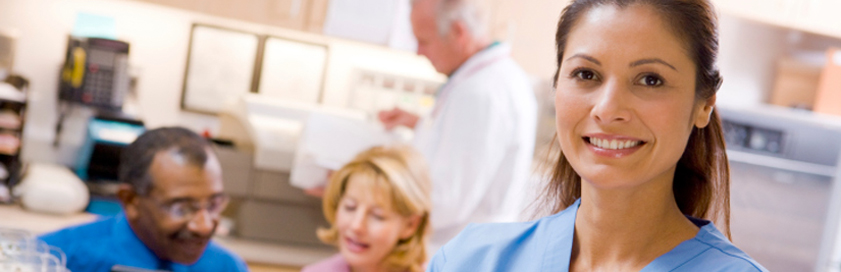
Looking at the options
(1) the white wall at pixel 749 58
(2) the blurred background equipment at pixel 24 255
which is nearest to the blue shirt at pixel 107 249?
(2) the blurred background equipment at pixel 24 255

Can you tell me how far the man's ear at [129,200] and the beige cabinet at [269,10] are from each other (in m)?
1.15

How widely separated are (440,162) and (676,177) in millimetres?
962

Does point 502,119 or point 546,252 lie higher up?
point 502,119

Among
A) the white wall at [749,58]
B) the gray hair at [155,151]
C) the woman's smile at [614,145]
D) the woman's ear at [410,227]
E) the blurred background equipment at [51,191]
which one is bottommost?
the blurred background equipment at [51,191]

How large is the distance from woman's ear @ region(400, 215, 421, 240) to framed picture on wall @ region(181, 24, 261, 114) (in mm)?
1123

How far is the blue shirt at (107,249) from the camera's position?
1.42m

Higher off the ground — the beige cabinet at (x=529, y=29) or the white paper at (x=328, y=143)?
the beige cabinet at (x=529, y=29)

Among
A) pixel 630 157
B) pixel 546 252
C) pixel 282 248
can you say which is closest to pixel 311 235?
pixel 282 248

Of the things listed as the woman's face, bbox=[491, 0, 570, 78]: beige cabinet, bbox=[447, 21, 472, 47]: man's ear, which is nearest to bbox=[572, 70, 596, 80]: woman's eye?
the woman's face

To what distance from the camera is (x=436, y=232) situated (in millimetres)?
2012

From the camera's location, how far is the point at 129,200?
1535 mm

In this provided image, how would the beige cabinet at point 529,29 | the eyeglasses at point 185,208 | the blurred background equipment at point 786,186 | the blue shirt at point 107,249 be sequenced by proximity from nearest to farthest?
the blue shirt at point 107,249, the eyeglasses at point 185,208, the beige cabinet at point 529,29, the blurred background equipment at point 786,186

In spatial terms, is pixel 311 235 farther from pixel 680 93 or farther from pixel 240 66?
pixel 680 93

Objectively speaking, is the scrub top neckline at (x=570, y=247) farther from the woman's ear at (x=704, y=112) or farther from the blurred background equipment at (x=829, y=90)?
the blurred background equipment at (x=829, y=90)
